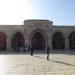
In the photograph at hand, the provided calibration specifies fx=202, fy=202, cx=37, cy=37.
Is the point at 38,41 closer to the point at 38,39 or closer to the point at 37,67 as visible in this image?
the point at 38,39

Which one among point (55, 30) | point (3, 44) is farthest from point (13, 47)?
point (55, 30)

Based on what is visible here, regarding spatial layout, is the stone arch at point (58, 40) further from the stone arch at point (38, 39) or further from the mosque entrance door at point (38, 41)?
the mosque entrance door at point (38, 41)

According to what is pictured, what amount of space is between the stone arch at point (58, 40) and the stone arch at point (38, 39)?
2.32 m

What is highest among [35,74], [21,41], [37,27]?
[37,27]

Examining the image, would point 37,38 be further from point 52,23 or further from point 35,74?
point 35,74

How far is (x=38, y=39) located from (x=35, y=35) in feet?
3.60

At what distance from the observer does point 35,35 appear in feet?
143

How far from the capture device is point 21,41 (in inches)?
1705

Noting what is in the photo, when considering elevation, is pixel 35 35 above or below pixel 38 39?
above

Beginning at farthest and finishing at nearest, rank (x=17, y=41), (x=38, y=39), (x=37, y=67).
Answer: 1. (x=38, y=39)
2. (x=17, y=41)
3. (x=37, y=67)

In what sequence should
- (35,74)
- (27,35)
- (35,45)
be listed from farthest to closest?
(35,45) < (27,35) < (35,74)

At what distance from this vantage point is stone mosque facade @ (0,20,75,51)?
4075cm

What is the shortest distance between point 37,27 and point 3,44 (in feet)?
26.9

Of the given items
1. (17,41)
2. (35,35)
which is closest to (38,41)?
(35,35)
